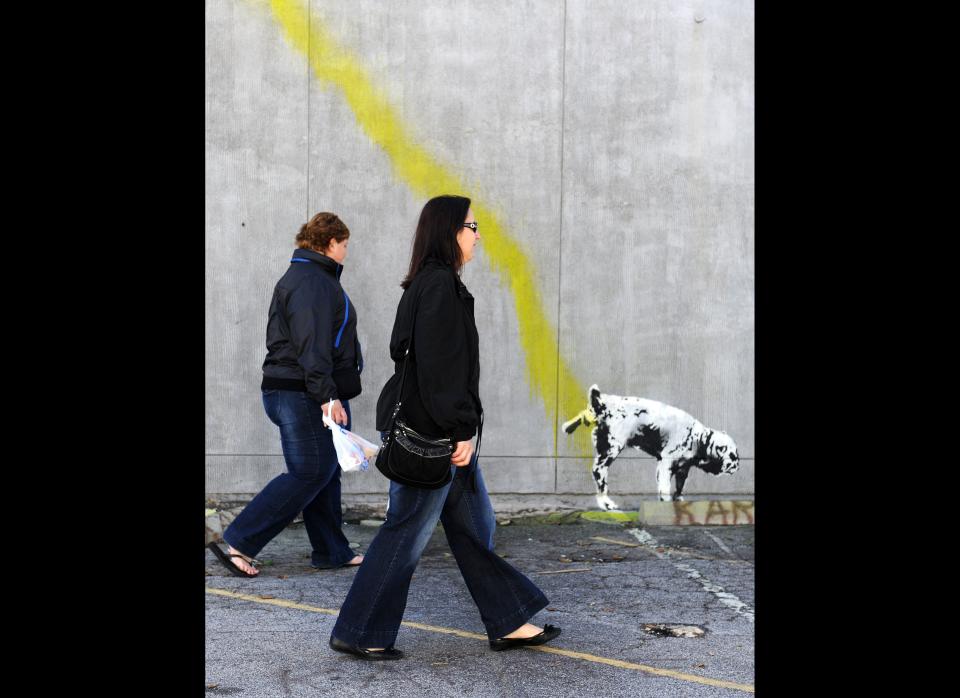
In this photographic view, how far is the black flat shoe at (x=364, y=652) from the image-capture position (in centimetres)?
386

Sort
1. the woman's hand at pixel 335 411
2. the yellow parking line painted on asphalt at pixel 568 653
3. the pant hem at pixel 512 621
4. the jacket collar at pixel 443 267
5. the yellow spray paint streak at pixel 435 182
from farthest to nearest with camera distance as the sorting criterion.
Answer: the yellow spray paint streak at pixel 435 182 < the woman's hand at pixel 335 411 < the pant hem at pixel 512 621 < the jacket collar at pixel 443 267 < the yellow parking line painted on asphalt at pixel 568 653

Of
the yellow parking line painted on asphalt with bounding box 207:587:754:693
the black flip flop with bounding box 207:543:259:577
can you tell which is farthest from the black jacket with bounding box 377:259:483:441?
the black flip flop with bounding box 207:543:259:577

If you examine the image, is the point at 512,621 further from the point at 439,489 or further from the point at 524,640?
the point at 439,489

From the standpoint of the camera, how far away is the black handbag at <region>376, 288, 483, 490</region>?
3736mm

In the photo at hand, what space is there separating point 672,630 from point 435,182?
3.50 metres

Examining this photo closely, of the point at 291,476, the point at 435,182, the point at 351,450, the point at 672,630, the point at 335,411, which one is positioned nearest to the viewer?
the point at 672,630

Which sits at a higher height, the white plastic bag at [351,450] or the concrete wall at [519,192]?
the concrete wall at [519,192]

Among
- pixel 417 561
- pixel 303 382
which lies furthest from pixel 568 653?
pixel 303 382

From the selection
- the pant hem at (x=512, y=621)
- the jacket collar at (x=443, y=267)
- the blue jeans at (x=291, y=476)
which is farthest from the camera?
the blue jeans at (x=291, y=476)

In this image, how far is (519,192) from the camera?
6.75 metres

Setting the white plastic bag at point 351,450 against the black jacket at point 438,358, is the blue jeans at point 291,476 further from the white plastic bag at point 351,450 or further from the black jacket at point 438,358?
the black jacket at point 438,358

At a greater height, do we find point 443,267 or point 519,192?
point 519,192

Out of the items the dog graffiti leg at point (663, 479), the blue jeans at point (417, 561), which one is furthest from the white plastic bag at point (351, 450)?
the dog graffiti leg at point (663, 479)
